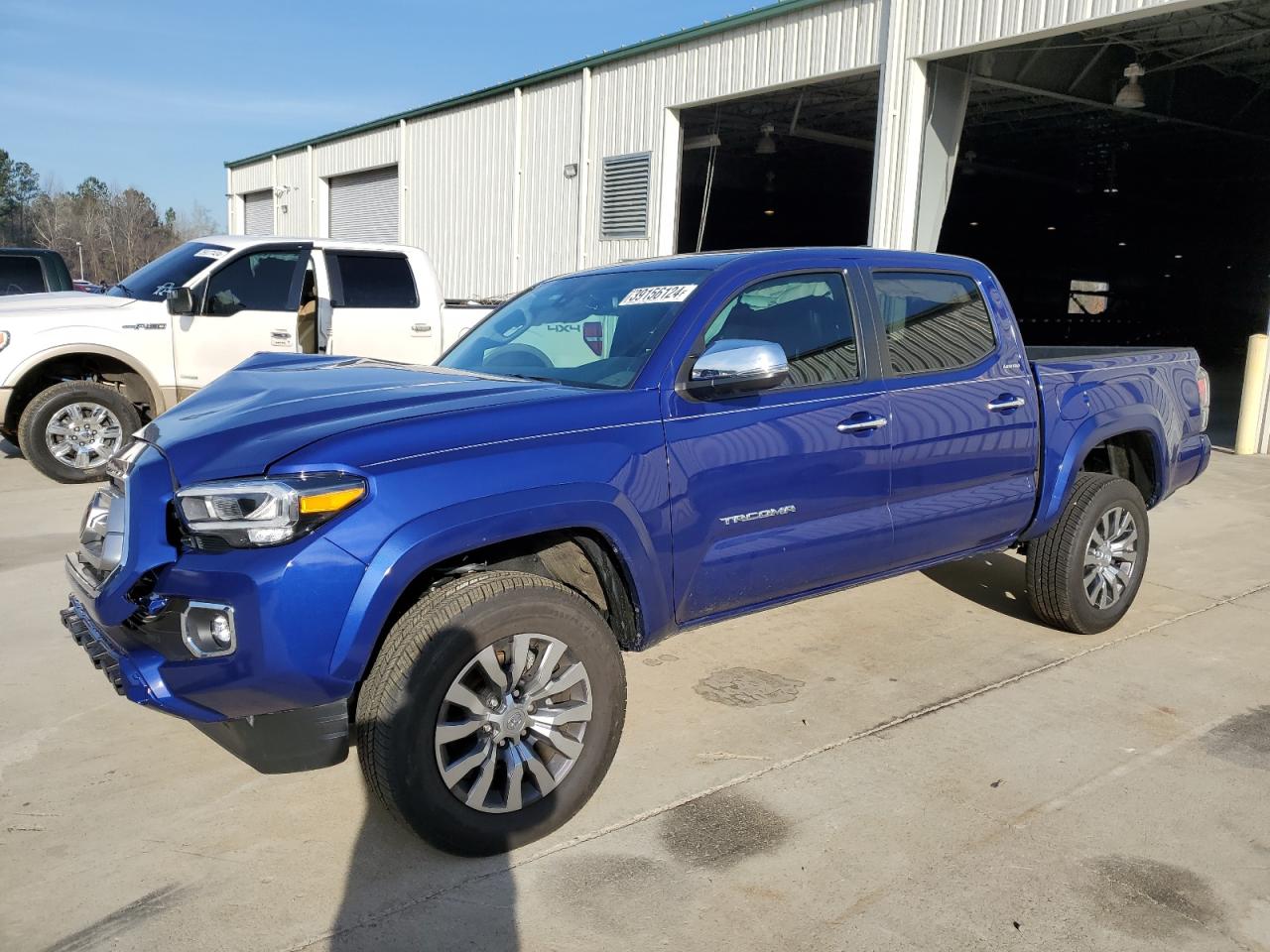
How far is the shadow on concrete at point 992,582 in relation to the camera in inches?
226

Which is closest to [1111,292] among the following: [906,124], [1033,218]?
[1033,218]

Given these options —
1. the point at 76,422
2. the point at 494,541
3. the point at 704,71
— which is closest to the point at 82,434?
the point at 76,422

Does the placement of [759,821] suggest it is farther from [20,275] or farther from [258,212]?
Answer: [258,212]

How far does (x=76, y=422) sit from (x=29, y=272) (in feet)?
13.6

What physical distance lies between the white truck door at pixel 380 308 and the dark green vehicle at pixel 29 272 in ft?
13.4

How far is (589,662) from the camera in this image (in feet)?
10.4

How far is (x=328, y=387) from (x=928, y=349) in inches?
101

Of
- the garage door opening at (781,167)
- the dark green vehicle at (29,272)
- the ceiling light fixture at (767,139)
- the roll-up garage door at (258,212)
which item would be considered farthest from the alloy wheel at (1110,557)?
the roll-up garage door at (258,212)

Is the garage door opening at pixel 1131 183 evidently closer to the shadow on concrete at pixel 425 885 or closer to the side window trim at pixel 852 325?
the side window trim at pixel 852 325

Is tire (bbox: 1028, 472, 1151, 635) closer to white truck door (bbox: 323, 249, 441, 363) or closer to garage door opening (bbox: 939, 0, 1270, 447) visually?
white truck door (bbox: 323, 249, 441, 363)

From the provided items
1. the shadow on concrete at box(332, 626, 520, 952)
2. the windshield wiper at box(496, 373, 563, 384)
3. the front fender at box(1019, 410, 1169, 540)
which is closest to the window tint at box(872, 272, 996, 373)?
the front fender at box(1019, 410, 1169, 540)

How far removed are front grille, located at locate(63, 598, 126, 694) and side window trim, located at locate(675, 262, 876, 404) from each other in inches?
76.5

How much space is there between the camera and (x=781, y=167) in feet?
81.8

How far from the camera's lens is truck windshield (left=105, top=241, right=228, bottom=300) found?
8.62 meters
